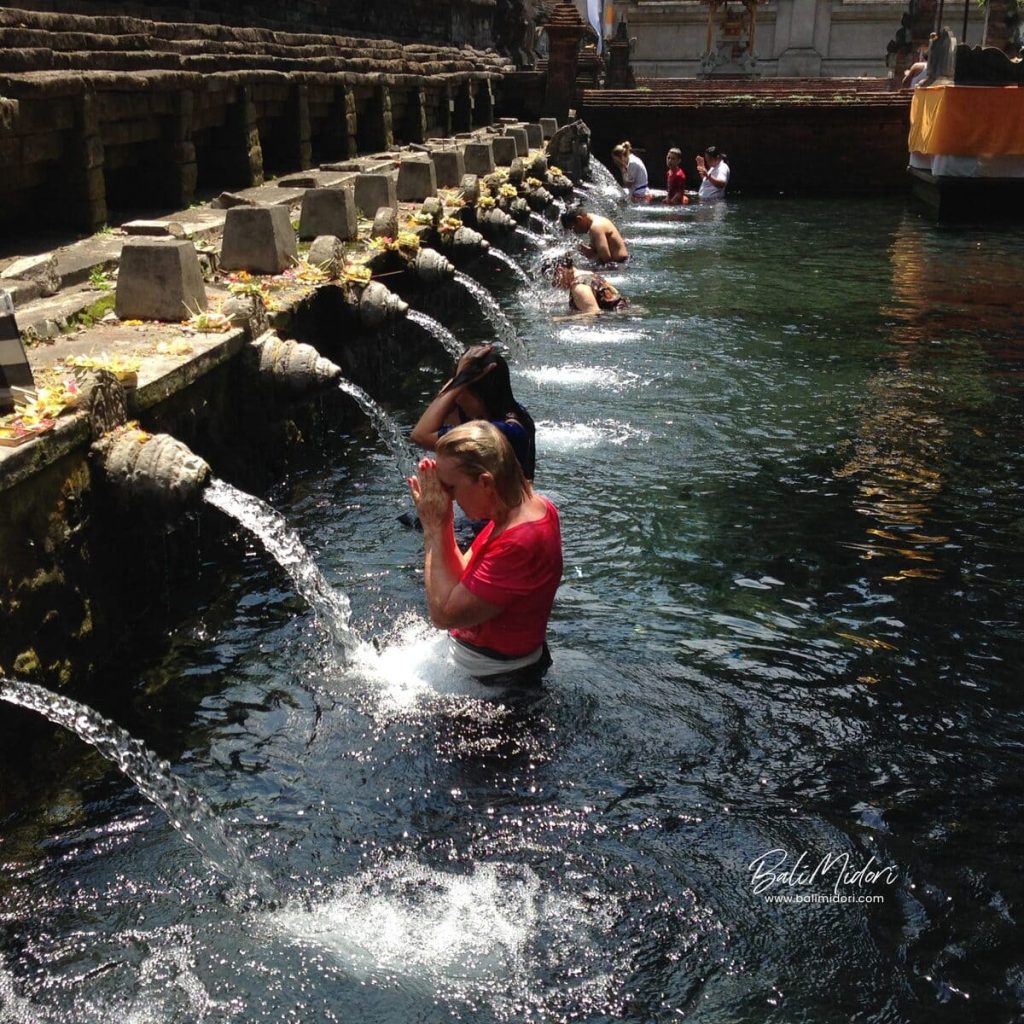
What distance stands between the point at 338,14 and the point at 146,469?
962 inches

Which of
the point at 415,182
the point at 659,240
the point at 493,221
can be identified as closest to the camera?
the point at 415,182

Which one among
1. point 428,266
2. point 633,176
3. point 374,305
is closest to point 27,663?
point 374,305

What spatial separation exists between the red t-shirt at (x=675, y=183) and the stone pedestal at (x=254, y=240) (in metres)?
16.8

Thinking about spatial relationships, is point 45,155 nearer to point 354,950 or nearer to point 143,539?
point 143,539

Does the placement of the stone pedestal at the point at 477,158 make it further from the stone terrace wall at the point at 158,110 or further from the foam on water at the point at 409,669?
the foam on water at the point at 409,669

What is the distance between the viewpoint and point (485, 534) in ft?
15.5

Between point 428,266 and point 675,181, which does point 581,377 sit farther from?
point 675,181

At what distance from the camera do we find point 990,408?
982 centimetres

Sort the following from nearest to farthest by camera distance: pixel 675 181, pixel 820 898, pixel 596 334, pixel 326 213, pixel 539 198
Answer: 1. pixel 820 898
2. pixel 326 213
3. pixel 596 334
4. pixel 539 198
5. pixel 675 181

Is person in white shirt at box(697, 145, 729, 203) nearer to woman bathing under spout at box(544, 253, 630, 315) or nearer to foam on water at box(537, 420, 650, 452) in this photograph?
woman bathing under spout at box(544, 253, 630, 315)

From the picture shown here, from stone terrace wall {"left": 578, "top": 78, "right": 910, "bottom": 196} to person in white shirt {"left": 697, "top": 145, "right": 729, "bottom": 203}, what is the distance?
2.06m

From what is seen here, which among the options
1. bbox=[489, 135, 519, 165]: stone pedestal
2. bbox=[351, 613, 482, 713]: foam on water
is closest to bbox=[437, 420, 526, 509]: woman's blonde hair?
bbox=[351, 613, 482, 713]: foam on water

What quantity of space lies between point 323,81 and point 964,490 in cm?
1160

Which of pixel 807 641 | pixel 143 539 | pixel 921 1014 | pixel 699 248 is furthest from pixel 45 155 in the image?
pixel 699 248
